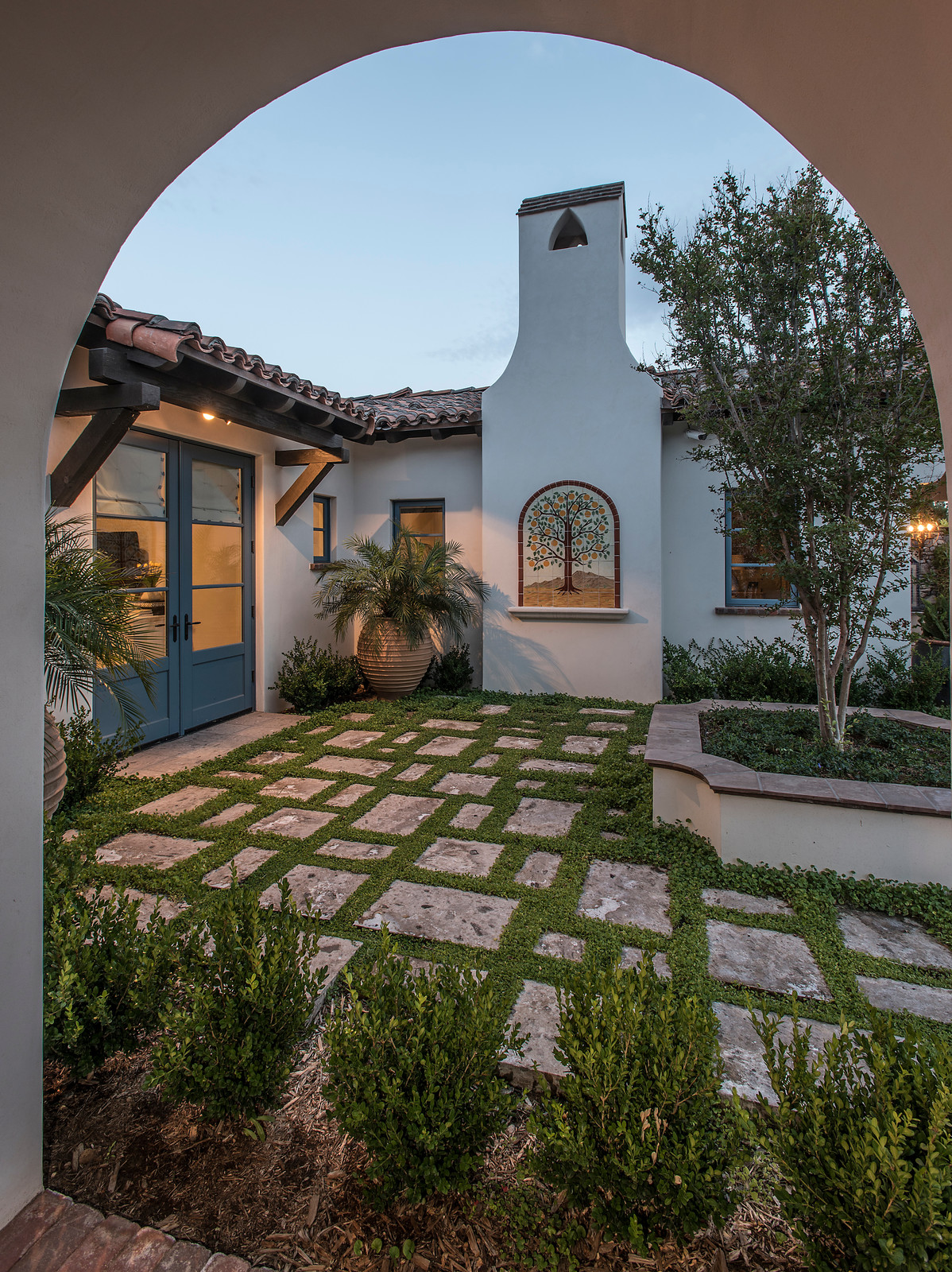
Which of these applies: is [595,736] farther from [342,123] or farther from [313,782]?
[342,123]

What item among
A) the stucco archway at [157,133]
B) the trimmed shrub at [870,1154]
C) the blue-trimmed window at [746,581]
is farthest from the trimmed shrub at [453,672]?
the trimmed shrub at [870,1154]

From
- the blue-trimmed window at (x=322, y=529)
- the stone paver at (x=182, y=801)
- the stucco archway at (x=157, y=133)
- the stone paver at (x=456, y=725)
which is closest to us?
the stucco archway at (x=157, y=133)

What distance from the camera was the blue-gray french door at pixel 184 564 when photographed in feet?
16.5

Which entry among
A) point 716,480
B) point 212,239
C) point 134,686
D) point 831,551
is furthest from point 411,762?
point 212,239

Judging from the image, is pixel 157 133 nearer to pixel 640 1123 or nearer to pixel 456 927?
pixel 640 1123

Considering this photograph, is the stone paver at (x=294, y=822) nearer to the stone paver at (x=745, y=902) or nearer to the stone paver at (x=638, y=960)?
the stone paver at (x=638, y=960)

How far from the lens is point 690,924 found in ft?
8.44

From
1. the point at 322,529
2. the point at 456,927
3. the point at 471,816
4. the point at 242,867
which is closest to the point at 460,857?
the point at 471,816

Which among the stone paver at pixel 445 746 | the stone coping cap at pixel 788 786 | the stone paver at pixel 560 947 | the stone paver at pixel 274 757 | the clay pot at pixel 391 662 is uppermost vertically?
the clay pot at pixel 391 662

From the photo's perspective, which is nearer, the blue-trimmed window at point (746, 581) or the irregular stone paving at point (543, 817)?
the irregular stone paving at point (543, 817)

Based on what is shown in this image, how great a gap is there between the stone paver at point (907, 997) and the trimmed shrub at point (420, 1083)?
1.46m

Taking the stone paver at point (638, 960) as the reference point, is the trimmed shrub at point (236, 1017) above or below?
above

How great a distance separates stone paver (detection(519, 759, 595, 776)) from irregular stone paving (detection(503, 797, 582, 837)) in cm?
56

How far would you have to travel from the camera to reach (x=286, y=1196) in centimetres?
137
